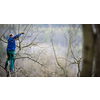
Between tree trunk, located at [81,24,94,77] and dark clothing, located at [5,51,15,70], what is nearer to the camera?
tree trunk, located at [81,24,94,77]

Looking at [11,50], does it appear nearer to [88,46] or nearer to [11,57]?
[11,57]

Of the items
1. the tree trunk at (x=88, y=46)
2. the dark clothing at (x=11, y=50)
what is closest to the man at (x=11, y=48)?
the dark clothing at (x=11, y=50)

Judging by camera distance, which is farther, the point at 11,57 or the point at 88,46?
the point at 11,57

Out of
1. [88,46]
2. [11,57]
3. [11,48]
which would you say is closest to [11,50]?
[11,48]

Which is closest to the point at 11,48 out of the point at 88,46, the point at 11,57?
the point at 11,57

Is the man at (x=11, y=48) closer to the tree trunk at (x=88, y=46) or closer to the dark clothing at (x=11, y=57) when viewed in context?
the dark clothing at (x=11, y=57)

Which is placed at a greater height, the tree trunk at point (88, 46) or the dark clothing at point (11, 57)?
the tree trunk at point (88, 46)

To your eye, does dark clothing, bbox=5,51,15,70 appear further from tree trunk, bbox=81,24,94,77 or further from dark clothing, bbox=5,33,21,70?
tree trunk, bbox=81,24,94,77

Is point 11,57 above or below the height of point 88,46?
below

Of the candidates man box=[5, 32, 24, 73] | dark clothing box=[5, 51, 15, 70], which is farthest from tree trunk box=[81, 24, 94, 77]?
dark clothing box=[5, 51, 15, 70]

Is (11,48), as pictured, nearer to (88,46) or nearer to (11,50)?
(11,50)
